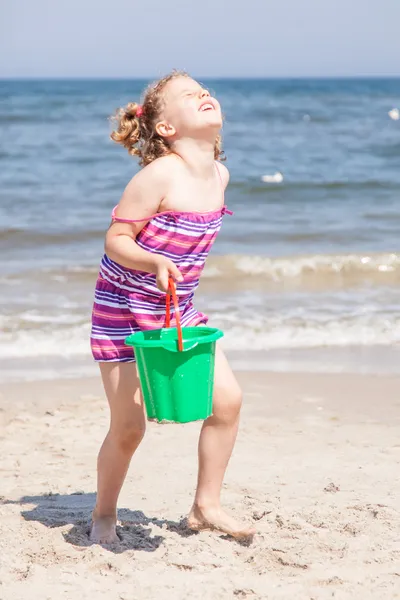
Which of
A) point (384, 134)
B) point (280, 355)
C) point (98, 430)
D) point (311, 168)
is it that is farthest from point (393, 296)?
point (384, 134)

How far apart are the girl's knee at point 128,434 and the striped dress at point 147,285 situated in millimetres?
214

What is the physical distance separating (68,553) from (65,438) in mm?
1380

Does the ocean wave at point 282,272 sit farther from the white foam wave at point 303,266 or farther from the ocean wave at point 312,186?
the ocean wave at point 312,186

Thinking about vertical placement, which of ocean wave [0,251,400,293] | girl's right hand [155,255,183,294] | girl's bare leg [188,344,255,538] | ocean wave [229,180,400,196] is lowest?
ocean wave [229,180,400,196]

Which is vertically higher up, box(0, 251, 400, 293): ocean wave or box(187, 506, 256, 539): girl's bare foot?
box(187, 506, 256, 539): girl's bare foot

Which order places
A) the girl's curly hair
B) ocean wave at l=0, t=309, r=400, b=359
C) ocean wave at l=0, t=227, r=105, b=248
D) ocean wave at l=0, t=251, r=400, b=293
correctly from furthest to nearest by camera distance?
ocean wave at l=0, t=227, r=105, b=248
ocean wave at l=0, t=251, r=400, b=293
ocean wave at l=0, t=309, r=400, b=359
the girl's curly hair

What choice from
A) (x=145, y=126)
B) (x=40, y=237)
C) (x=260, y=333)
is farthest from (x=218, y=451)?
(x=40, y=237)

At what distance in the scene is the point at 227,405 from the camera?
118 inches

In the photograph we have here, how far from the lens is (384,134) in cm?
2294

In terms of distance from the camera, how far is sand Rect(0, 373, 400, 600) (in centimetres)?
280

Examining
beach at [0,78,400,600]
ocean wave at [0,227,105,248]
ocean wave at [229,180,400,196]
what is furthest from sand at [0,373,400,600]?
ocean wave at [229,180,400,196]

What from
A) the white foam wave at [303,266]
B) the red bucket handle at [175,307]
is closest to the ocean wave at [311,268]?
the white foam wave at [303,266]

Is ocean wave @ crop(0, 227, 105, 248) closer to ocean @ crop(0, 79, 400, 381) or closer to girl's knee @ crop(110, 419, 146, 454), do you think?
ocean @ crop(0, 79, 400, 381)

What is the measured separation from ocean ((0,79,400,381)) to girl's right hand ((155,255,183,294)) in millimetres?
2798
